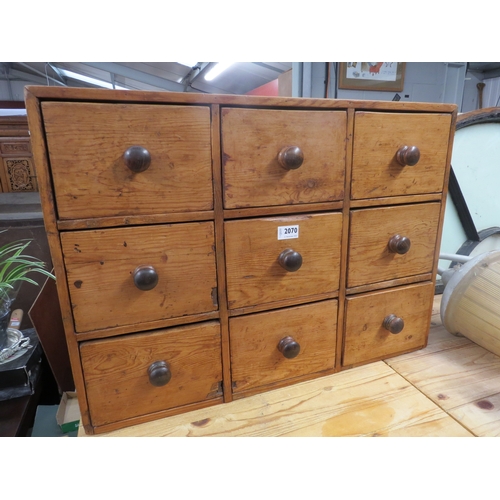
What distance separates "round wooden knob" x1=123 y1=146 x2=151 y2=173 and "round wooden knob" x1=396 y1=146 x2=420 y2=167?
1.77ft

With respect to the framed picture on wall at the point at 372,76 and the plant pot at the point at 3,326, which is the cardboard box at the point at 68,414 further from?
the framed picture on wall at the point at 372,76

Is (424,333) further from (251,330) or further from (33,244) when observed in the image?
(33,244)

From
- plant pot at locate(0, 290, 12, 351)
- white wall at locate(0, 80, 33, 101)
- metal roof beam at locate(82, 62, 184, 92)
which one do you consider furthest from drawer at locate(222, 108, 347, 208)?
white wall at locate(0, 80, 33, 101)

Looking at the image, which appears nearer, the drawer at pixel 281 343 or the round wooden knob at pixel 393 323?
the drawer at pixel 281 343

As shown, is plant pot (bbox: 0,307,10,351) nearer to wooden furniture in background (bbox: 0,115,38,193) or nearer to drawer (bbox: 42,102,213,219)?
drawer (bbox: 42,102,213,219)

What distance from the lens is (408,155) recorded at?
0.74 meters

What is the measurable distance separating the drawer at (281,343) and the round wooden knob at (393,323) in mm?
146

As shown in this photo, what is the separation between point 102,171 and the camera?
56 cm

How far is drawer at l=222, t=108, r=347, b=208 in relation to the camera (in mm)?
632

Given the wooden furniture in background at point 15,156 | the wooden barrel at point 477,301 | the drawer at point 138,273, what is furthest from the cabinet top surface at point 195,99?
the wooden furniture in background at point 15,156

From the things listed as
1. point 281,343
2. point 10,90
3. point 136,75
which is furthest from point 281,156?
point 10,90

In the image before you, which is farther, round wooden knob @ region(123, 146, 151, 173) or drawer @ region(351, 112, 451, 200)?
drawer @ region(351, 112, 451, 200)

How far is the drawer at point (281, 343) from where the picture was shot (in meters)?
0.74

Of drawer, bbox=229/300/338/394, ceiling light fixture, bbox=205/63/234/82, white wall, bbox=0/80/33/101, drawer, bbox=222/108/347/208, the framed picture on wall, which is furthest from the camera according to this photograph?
white wall, bbox=0/80/33/101
